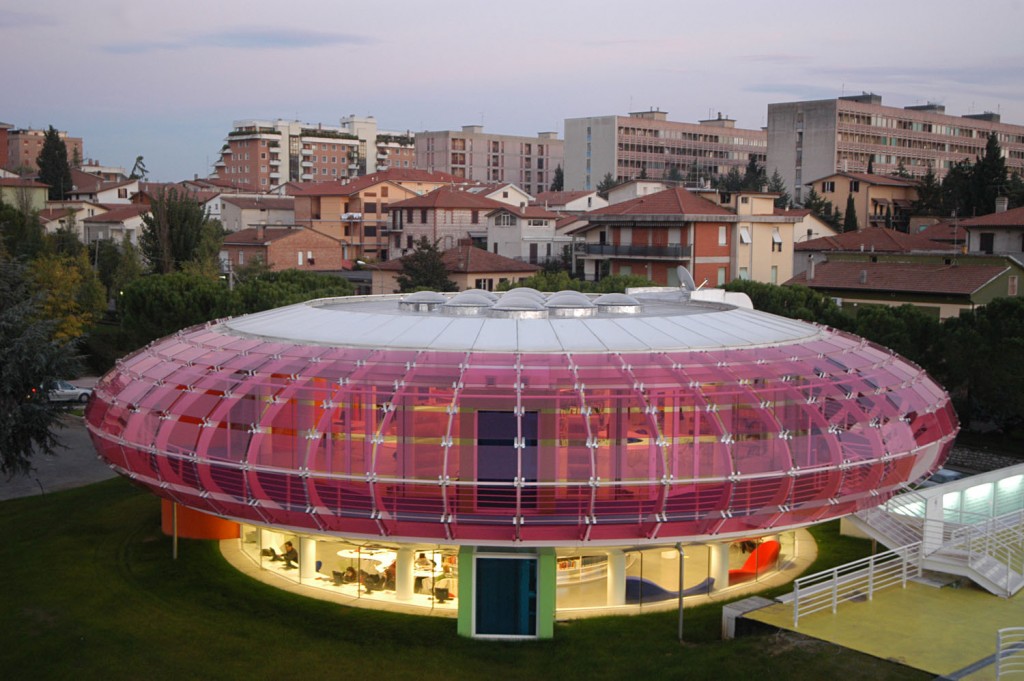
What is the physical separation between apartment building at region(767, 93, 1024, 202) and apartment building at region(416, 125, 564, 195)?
145 feet

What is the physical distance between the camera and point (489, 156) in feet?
514

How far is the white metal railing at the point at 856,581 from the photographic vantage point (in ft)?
69.5

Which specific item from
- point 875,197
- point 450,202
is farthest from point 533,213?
point 875,197

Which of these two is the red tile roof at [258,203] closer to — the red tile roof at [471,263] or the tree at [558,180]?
the red tile roof at [471,263]

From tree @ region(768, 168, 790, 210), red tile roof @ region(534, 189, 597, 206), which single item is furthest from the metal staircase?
tree @ region(768, 168, 790, 210)

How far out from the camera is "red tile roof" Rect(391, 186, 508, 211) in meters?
86.8

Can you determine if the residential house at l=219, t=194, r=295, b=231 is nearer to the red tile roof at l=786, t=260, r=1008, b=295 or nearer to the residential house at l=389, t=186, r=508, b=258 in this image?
the residential house at l=389, t=186, r=508, b=258

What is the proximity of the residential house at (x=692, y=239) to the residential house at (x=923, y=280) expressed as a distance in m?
7.93

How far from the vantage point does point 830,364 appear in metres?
24.2

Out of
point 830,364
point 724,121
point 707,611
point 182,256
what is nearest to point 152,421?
point 707,611

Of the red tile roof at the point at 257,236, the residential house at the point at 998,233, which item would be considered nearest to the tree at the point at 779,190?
the residential house at the point at 998,233

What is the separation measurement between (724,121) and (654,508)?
440ft

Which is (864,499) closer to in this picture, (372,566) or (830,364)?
(830,364)

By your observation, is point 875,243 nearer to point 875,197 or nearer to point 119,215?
point 875,197
